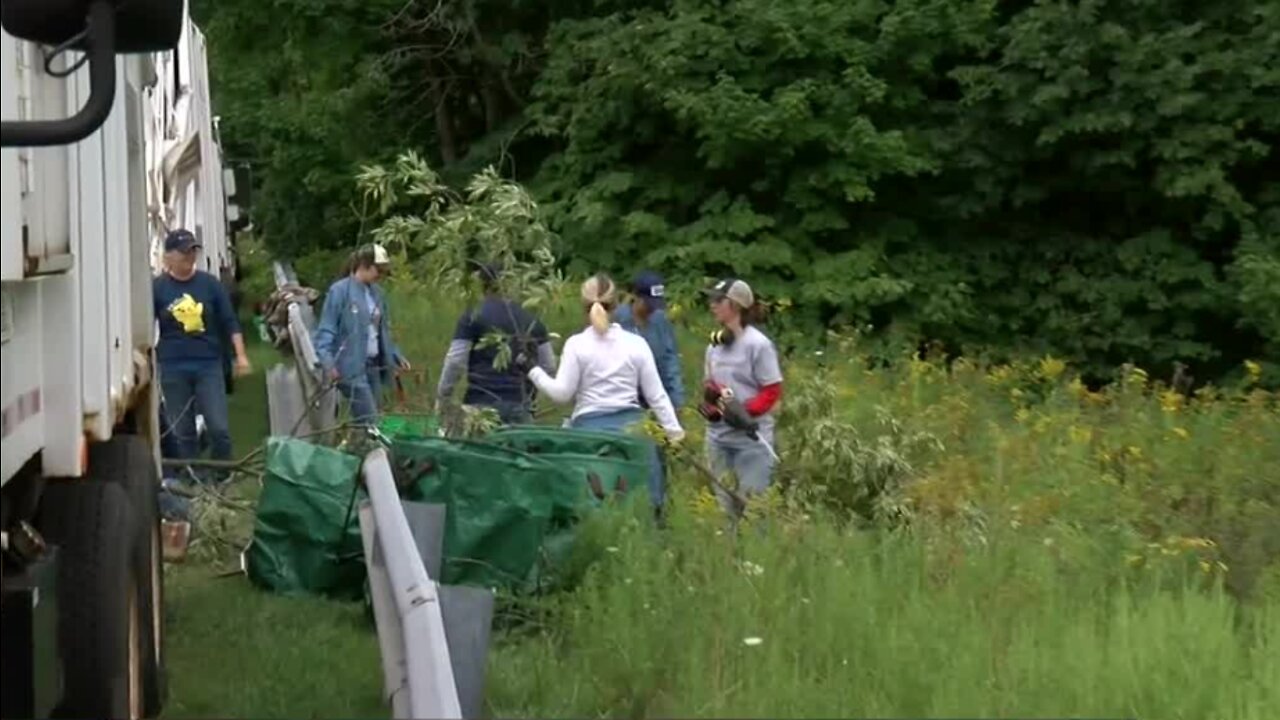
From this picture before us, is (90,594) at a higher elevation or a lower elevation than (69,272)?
lower

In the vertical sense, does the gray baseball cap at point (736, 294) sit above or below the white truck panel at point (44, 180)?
below

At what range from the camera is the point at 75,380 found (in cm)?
608

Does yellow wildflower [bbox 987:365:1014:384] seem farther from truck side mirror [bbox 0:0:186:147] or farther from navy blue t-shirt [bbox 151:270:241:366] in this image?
truck side mirror [bbox 0:0:186:147]

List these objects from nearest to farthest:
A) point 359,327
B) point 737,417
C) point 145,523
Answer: point 145,523, point 737,417, point 359,327

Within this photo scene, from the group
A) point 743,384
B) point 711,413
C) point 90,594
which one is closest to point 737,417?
point 711,413

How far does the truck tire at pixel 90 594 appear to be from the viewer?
20.7 ft

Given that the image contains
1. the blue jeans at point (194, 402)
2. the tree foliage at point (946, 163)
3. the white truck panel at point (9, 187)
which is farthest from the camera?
the tree foliage at point (946, 163)

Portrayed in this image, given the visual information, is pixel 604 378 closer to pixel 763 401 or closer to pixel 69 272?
pixel 763 401

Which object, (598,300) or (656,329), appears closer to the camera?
(598,300)

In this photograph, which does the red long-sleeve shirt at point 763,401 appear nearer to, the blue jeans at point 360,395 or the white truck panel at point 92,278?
the blue jeans at point 360,395

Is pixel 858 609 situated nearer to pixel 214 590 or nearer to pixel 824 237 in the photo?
pixel 214 590

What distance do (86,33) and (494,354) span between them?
8.27 meters

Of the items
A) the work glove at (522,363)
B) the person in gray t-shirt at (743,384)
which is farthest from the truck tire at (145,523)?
the work glove at (522,363)

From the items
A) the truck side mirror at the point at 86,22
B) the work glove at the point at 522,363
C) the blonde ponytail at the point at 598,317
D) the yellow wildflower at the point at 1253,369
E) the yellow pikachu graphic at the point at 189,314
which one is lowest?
the yellow wildflower at the point at 1253,369
